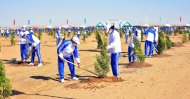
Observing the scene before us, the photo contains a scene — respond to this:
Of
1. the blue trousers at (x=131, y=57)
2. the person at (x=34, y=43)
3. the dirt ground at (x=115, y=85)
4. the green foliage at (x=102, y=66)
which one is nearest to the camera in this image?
the dirt ground at (x=115, y=85)

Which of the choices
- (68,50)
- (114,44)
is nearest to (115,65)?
(114,44)

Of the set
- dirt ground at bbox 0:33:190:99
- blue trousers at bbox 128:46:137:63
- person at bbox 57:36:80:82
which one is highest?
person at bbox 57:36:80:82

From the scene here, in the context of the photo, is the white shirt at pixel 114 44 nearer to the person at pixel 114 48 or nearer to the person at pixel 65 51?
the person at pixel 114 48

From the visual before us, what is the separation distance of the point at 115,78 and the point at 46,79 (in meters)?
2.41

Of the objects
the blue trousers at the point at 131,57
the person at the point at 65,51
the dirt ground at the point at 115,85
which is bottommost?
the dirt ground at the point at 115,85

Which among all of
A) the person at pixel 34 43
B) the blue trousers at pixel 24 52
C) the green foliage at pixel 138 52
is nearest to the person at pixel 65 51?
the green foliage at pixel 138 52

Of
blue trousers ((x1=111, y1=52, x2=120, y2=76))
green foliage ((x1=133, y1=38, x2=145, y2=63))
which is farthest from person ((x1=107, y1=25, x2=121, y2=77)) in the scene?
green foliage ((x1=133, y1=38, x2=145, y2=63))

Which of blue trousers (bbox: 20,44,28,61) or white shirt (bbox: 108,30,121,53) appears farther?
blue trousers (bbox: 20,44,28,61)

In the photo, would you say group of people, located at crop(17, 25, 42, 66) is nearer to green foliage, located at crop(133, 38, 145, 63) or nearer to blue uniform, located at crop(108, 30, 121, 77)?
green foliage, located at crop(133, 38, 145, 63)

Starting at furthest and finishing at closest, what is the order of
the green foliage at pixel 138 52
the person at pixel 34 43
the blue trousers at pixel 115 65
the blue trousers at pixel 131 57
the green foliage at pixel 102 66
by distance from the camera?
the person at pixel 34 43 → the blue trousers at pixel 131 57 → the green foliage at pixel 138 52 → the green foliage at pixel 102 66 → the blue trousers at pixel 115 65

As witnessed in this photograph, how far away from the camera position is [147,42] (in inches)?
762

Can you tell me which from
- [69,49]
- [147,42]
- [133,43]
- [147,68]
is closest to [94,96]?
[69,49]

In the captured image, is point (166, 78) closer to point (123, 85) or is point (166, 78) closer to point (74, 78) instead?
point (123, 85)

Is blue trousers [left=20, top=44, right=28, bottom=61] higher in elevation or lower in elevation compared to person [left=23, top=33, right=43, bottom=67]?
lower
